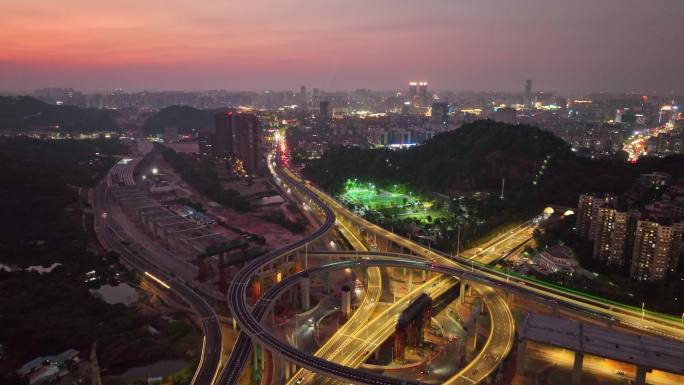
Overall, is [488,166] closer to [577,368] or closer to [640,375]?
[577,368]

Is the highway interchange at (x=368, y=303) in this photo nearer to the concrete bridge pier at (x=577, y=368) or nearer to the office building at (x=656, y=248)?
the concrete bridge pier at (x=577, y=368)

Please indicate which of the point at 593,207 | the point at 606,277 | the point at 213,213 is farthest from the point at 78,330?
the point at 593,207

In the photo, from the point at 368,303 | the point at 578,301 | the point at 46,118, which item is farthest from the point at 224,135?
the point at 578,301

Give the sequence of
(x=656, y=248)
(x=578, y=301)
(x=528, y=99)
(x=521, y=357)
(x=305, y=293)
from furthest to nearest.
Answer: (x=528, y=99) → (x=305, y=293) → (x=656, y=248) → (x=578, y=301) → (x=521, y=357)

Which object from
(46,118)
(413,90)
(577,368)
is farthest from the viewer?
(413,90)

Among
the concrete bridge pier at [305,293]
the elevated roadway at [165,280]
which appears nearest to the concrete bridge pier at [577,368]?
the concrete bridge pier at [305,293]

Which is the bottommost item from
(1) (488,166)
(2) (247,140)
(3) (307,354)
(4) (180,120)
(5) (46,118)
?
(3) (307,354)

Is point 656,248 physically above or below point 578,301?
above
